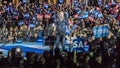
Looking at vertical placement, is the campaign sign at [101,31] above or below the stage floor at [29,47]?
above

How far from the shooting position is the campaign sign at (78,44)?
13.5 metres

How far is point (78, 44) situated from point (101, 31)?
0.82 m

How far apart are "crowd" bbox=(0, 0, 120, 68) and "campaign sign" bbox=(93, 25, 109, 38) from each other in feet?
0.41

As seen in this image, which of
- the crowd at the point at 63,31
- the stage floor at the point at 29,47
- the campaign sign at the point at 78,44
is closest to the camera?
the crowd at the point at 63,31

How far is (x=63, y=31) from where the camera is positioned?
13.4m

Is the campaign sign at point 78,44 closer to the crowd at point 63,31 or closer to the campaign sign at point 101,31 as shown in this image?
the crowd at point 63,31

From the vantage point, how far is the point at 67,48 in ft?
44.3

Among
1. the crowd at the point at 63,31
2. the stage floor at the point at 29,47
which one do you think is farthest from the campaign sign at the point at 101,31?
the stage floor at the point at 29,47

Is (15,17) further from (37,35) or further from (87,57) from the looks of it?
(87,57)

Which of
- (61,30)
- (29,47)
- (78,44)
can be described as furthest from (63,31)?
(29,47)

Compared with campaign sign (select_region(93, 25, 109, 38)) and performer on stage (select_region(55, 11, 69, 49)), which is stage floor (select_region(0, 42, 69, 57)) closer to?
performer on stage (select_region(55, 11, 69, 49))

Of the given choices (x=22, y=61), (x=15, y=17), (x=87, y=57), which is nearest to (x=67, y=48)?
(x=87, y=57)

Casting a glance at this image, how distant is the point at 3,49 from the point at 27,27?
1487mm

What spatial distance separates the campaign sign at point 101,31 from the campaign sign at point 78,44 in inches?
18.9
